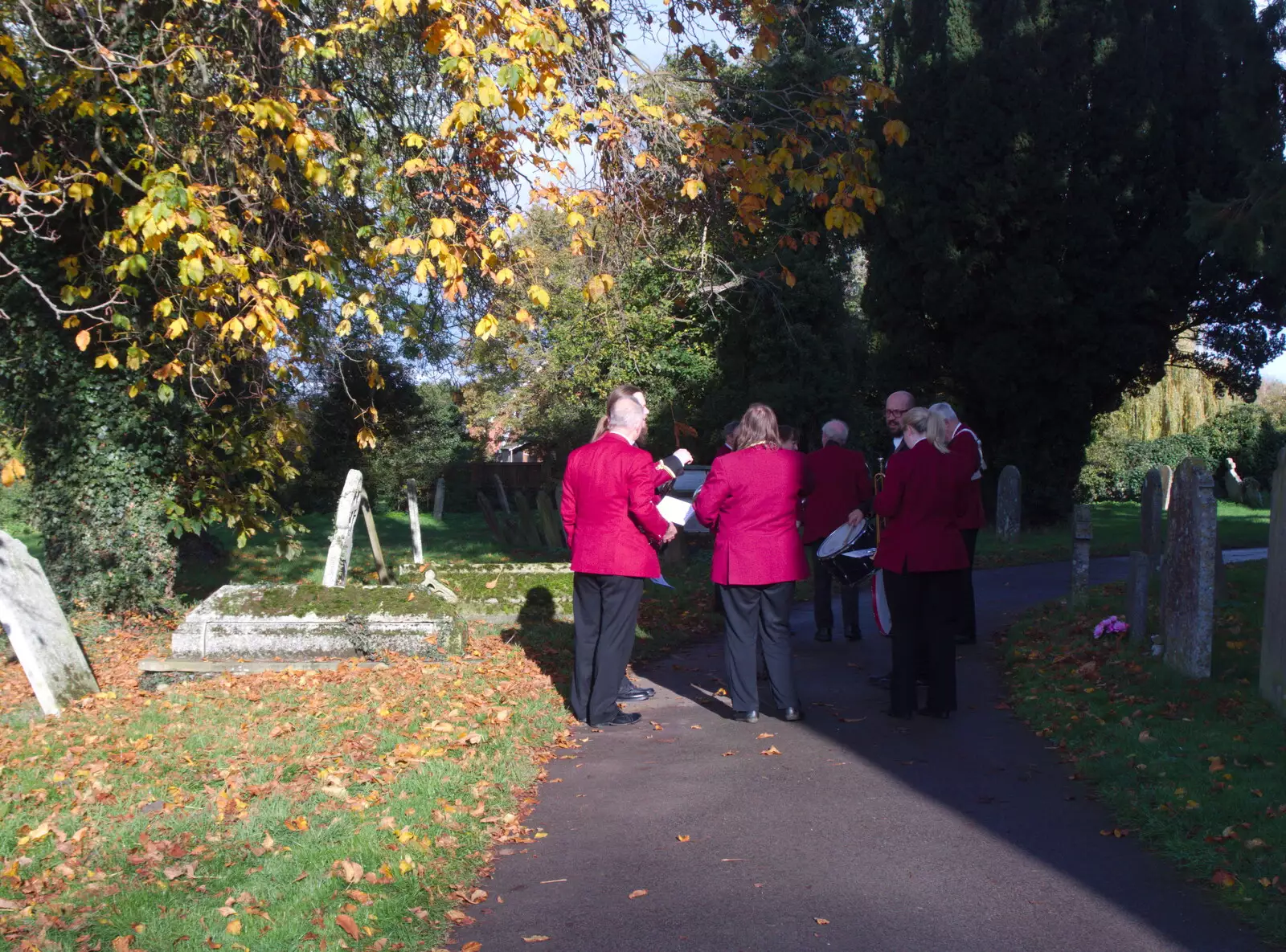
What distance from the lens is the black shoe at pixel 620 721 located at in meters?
7.68

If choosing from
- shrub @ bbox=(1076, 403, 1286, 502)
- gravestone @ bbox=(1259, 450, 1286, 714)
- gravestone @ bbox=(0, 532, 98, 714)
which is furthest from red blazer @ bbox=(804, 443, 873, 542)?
shrub @ bbox=(1076, 403, 1286, 502)

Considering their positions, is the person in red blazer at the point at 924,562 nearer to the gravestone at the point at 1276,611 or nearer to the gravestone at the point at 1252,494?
the gravestone at the point at 1276,611

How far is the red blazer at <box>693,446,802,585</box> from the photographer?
7.63 m

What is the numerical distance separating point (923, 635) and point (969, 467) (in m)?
1.59

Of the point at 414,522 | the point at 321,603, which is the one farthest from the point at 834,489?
the point at 414,522

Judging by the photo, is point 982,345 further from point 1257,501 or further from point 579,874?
point 579,874

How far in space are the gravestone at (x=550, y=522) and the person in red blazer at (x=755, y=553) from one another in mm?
12796

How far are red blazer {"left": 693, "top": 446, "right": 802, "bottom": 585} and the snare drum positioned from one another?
1278 millimetres

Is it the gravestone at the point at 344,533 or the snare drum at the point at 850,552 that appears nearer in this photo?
the snare drum at the point at 850,552

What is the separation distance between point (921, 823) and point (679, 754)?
5.84ft

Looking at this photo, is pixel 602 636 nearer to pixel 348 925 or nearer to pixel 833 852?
pixel 833 852

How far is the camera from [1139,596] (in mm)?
9141

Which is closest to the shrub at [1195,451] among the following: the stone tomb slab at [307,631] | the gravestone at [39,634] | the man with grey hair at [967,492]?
the man with grey hair at [967,492]

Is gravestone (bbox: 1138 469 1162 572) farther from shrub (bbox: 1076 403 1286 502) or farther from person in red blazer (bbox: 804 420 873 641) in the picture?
shrub (bbox: 1076 403 1286 502)
